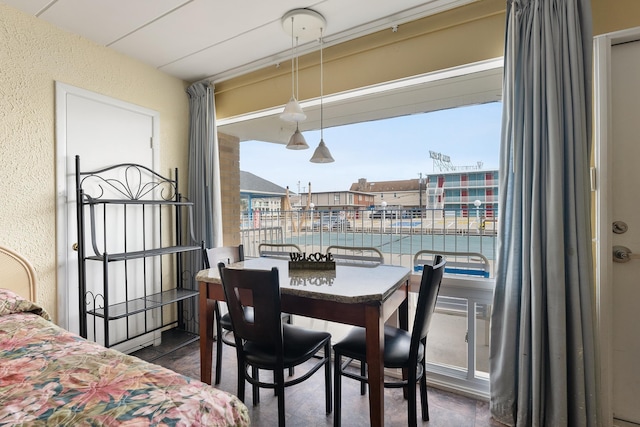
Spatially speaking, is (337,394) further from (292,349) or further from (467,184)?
→ (467,184)

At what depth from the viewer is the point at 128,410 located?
2.71 ft

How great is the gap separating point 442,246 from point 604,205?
93 cm

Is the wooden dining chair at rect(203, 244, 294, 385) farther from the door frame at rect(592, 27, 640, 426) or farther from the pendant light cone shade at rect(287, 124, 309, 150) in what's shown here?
the door frame at rect(592, 27, 640, 426)

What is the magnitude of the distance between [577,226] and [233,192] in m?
2.83

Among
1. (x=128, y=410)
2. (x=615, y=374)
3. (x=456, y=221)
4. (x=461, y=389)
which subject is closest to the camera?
(x=128, y=410)

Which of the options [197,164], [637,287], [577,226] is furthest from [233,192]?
[637,287]

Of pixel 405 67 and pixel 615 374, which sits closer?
pixel 615 374

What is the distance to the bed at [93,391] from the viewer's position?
809 millimetres

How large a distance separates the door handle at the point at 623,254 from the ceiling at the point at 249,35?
3.65 feet

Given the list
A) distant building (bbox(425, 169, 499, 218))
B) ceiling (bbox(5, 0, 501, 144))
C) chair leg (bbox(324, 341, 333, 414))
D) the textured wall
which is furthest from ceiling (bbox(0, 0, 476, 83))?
chair leg (bbox(324, 341, 333, 414))

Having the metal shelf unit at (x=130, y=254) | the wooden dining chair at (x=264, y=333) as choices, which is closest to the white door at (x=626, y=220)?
the wooden dining chair at (x=264, y=333)

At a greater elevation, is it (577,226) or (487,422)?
(577,226)

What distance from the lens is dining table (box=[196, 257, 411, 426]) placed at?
143 cm

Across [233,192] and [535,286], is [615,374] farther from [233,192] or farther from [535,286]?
[233,192]
